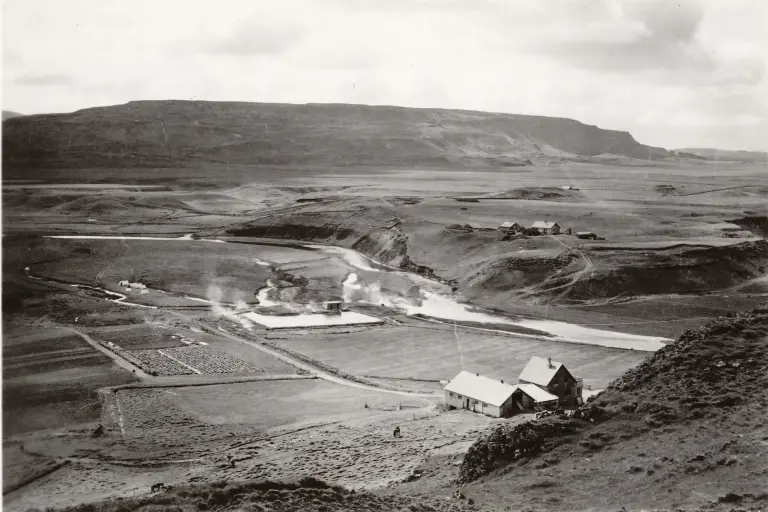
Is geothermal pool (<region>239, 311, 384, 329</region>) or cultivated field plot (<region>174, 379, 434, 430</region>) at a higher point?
geothermal pool (<region>239, 311, 384, 329</region>)

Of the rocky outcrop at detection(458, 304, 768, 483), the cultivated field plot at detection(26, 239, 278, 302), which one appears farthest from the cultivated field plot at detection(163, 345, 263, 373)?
the rocky outcrop at detection(458, 304, 768, 483)

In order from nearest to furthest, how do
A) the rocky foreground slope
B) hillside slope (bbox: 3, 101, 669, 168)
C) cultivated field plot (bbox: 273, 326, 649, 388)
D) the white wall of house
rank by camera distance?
the rocky foreground slope < the white wall of house < cultivated field plot (bbox: 273, 326, 649, 388) < hillside slope (bbox: 3, 101, 669, 168)

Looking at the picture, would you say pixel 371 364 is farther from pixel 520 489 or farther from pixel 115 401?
pixel 520 489

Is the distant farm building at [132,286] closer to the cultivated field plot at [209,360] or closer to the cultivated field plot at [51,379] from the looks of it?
the cultivated field plot at [51,379]

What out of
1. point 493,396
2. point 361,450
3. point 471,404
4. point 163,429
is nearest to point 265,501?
point 361,450

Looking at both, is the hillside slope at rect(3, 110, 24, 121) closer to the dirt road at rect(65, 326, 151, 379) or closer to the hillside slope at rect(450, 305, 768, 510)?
the dirt road at rect(65, 326, 151, 379)

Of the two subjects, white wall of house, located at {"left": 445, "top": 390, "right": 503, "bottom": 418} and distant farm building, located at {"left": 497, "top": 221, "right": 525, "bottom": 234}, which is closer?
white wall of house, located at {"left": 445, "top": 390, "right": 503, "bottom": 418}
